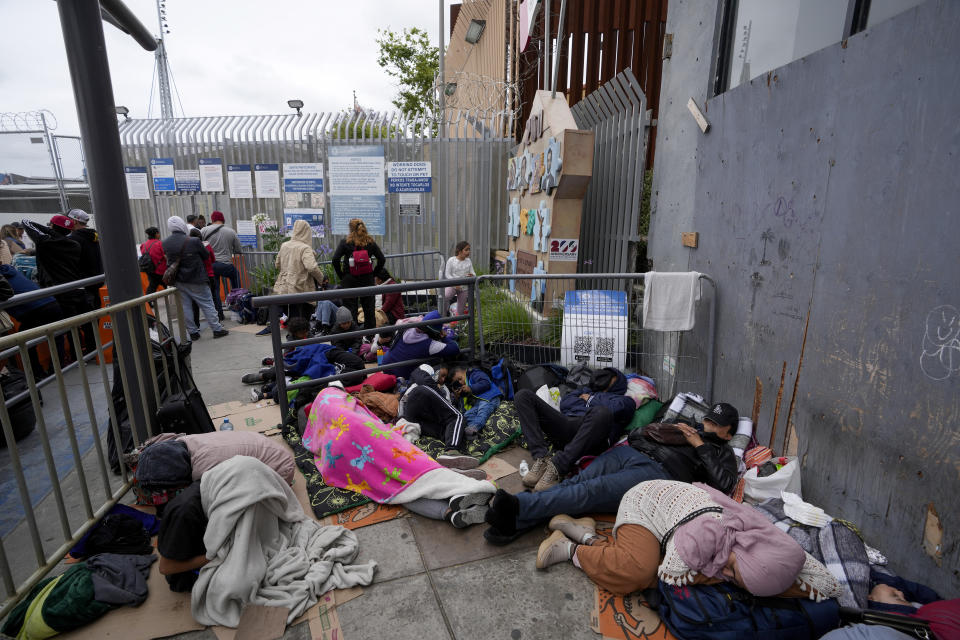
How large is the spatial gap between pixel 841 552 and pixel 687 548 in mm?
867

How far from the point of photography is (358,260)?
673 centimetres

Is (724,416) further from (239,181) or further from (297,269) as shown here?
(239,181)

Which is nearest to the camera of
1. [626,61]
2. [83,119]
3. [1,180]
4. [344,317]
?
[83,119]

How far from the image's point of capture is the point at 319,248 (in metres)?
→ 10.4

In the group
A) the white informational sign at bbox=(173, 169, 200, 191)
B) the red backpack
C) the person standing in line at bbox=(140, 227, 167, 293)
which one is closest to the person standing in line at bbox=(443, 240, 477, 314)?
the red backpack

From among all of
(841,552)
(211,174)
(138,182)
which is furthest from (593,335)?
(138,182)

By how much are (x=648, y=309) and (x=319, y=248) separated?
7970mm

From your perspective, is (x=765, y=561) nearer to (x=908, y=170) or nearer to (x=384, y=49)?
(x=908, y=170)

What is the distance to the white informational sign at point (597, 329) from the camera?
4.80 metres

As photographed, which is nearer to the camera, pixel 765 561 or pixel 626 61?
pixel 765 561

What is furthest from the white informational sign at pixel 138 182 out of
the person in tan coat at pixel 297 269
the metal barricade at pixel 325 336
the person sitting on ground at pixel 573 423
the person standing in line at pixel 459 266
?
the person sitting on ground at pixel 573 423

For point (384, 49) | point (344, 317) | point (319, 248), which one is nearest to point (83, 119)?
point (344, 317)

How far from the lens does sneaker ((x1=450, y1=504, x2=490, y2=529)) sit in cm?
298

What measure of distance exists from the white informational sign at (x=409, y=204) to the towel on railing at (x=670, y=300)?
6878mm
